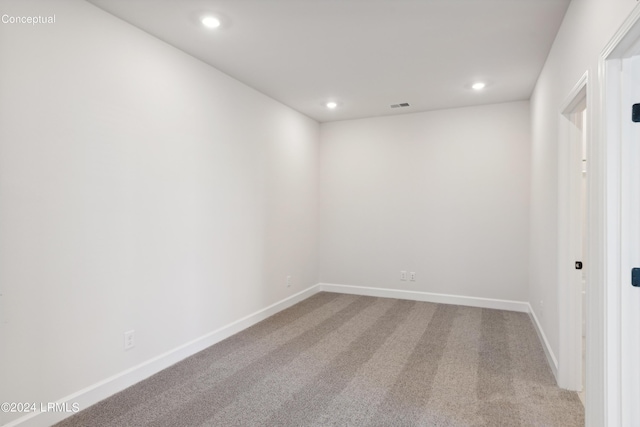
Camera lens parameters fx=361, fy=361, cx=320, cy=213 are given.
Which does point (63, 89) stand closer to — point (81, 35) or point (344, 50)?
point (81, 35)

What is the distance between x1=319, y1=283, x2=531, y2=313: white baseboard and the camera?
15.3ft

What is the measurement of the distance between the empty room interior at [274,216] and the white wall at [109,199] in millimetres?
14

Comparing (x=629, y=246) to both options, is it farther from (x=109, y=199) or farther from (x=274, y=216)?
(x=274, y=216)

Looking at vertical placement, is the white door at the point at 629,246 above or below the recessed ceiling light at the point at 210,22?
below

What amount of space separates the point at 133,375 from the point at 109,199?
1323 mm

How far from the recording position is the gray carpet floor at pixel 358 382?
89.8 inches

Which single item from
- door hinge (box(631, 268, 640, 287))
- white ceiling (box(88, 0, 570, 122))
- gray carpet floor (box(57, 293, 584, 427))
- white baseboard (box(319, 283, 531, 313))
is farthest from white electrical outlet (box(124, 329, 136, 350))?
white baseboard (box(319, 283, 531, 313))

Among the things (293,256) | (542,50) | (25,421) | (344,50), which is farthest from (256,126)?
(25,421)

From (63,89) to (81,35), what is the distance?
40 cm

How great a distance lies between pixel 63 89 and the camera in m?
2.26

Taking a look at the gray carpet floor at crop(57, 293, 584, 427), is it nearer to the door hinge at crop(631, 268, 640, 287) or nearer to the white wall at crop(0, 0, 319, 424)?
the white wall at crop(0, 0, 319, 424)

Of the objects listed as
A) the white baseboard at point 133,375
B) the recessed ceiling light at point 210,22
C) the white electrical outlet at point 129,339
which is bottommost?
the white baseboard at point 133,375

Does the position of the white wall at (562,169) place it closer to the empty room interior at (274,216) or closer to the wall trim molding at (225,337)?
the empty room interior at (274,216)

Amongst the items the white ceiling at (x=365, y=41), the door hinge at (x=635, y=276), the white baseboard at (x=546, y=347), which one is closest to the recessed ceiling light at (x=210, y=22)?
the white ceiling at (x=365, y=41)
